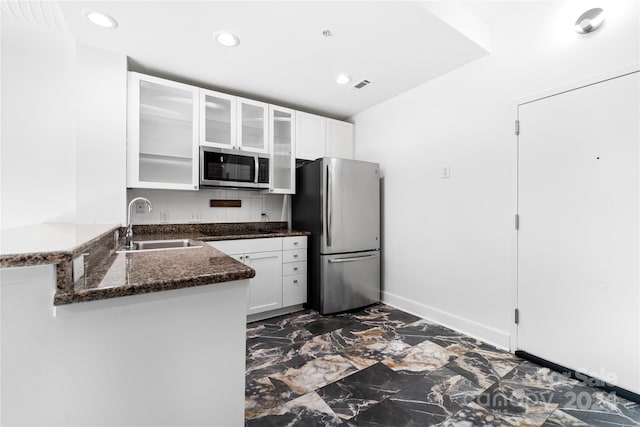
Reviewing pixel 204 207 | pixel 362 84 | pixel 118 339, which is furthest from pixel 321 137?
pixel 118 339

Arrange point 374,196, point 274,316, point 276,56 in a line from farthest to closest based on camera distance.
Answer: point 374,196
point 274,316
point 276,56

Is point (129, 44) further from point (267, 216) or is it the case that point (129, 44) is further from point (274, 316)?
point (274, 316)

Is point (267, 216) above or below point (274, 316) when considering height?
above

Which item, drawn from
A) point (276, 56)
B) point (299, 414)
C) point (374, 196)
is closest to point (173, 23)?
point (276, 56)

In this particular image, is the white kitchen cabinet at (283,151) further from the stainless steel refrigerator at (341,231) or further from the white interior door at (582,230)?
the white interior door at (582,230)

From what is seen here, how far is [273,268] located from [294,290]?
347 mm

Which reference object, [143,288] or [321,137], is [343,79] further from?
[143,288]

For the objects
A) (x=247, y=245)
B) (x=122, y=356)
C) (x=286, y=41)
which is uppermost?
(x=286, y=41)

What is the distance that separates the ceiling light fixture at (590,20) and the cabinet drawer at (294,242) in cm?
267

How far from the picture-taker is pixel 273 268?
285 centimetres

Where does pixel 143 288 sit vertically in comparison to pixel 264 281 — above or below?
above

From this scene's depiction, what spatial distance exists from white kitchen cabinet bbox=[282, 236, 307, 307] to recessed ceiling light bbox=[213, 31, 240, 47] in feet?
5.85

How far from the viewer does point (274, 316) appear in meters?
2.86

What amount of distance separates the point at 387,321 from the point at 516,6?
9.24 feet
